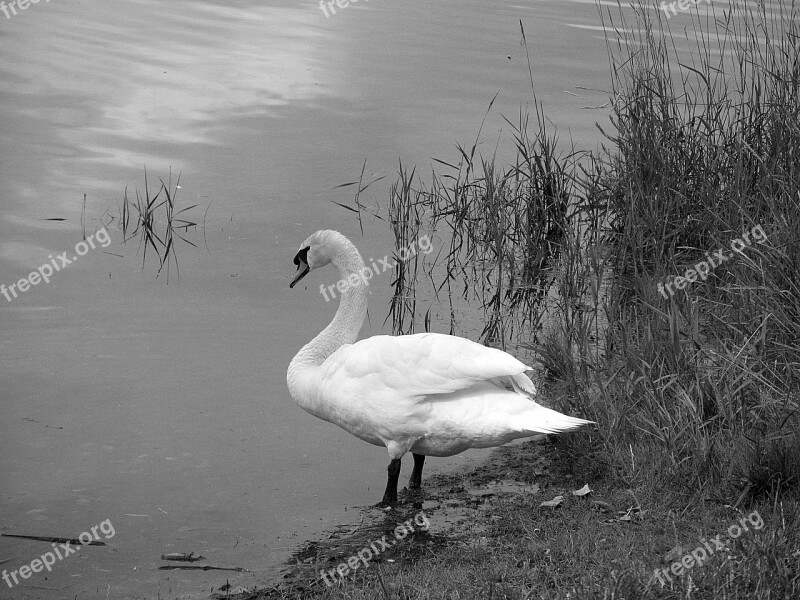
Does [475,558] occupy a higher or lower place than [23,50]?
lower

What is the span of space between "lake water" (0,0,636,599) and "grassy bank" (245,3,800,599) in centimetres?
76

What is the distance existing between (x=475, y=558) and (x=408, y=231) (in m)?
4.99

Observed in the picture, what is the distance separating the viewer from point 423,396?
17.4ft

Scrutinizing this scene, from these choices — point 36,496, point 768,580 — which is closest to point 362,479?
point 36,496

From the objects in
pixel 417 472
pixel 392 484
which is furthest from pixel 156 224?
pixel 392 484

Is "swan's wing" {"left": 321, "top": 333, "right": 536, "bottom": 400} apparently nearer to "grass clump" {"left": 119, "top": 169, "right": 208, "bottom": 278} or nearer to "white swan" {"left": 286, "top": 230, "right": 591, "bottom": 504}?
"white swan" {"left": 286, "top": 230, "right": 591, "bottom": 504}

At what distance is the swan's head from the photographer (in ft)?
21.0

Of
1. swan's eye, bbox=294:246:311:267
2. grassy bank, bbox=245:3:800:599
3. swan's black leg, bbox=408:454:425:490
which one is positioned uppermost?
swan's eye, bbox=294:246:311:267

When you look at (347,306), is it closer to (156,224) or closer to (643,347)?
(643,347)

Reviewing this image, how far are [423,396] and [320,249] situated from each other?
1530 mm

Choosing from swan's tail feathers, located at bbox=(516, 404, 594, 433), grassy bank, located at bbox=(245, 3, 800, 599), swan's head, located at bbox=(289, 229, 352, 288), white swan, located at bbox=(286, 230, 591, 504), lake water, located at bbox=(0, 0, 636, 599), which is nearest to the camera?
grassy bank, located at bbox=(245, 3, 800, 599)

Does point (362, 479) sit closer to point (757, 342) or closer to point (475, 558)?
point (475, 558)

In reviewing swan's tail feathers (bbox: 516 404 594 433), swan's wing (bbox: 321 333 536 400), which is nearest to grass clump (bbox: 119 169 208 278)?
swan's wing (bbox: 321 333 536 400)

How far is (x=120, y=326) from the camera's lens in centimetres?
753
